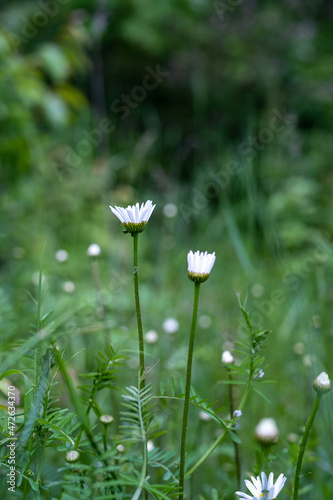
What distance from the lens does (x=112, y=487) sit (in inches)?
19.3

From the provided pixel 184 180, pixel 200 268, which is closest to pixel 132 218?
pixel 200 268

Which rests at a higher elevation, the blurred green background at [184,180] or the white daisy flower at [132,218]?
the blurred green background at [184,180]

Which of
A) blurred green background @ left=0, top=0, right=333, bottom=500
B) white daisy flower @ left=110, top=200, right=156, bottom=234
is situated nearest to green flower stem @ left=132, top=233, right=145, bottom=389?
white daisy flower @ left=110, top=200, right=156, bottom=234

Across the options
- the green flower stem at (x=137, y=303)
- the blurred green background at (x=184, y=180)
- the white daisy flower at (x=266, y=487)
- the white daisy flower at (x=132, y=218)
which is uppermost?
the blurred green background at (x=184, y=180)

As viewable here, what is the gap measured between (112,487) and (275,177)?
91.6 inches

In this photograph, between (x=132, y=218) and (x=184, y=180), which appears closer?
(x=132, y=218)

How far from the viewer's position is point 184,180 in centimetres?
317

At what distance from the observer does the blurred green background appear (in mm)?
1126

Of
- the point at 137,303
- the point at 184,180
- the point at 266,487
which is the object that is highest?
the point at 184,180

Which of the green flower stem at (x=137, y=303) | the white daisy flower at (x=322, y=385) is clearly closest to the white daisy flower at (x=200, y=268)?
the green flower stem at (x=137, y=303)

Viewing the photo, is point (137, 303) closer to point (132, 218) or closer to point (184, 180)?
point (132, 218)

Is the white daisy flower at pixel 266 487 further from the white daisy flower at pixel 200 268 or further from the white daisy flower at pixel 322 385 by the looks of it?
the white daisy flower at pixel 200 268

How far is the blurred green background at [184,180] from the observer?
113 centimetres

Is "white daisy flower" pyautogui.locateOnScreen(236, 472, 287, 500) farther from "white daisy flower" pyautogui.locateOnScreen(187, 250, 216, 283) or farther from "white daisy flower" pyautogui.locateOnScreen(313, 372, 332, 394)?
"white daisy flower" pyautogui.locateOnScreen(187, 250, 216, 283)
